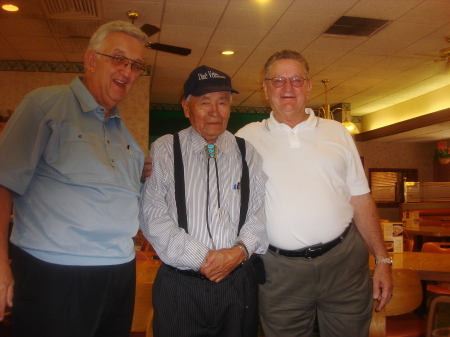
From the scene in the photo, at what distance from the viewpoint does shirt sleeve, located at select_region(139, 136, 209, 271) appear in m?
1.44

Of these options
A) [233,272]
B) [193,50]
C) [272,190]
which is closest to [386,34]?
[193,50]

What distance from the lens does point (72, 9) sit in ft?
14.7

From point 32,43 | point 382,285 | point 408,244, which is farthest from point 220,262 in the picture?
point 32,43

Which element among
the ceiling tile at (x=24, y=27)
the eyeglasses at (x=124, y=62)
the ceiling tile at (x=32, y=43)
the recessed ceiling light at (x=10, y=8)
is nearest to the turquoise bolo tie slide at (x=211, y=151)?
the eyeglasses at (x=124, y=62)

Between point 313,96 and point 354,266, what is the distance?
7516mm

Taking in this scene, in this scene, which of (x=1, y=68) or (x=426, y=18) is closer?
(x=426, y=18)

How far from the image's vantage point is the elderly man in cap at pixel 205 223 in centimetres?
148

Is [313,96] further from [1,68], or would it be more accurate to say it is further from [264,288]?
[264,288]

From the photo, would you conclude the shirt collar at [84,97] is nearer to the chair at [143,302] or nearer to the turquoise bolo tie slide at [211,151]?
the turquoise bolo tie slide at [211,151]

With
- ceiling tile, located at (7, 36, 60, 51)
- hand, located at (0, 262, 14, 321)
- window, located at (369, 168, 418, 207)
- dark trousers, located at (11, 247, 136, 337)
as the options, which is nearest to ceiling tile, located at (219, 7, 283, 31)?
ceiling tile, located at (7, 36, 60, 51)

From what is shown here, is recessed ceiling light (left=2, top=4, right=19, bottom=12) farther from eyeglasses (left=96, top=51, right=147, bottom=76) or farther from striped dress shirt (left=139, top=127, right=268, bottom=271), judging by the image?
striped dress shirt (left=139, top=127, right=268, bottom=271)

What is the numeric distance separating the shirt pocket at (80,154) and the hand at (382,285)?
4.71 feet

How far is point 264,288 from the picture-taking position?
1.77 meters

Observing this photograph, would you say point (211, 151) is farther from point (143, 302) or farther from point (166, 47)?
point (166, 47)
